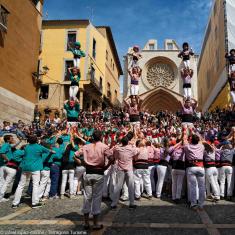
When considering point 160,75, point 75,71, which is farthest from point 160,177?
point 160,75

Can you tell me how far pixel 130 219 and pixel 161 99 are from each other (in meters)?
30.3

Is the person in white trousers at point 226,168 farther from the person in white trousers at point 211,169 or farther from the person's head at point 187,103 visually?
the person's head at point 187,103

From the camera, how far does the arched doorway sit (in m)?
33.7

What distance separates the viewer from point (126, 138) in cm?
657

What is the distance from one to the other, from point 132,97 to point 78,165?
14.3 feet

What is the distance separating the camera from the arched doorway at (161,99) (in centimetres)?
3372

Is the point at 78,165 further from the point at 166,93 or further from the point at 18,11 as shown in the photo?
the point at 166,93

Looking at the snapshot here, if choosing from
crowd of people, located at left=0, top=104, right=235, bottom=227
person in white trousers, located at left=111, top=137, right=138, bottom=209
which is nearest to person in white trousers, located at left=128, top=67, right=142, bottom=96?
crowd of people, located at left=0, top=104, right=235, bottom=227

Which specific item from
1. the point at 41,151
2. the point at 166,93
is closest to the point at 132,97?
the point at 41,151

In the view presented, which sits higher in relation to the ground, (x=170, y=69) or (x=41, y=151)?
(x=170, y=69)

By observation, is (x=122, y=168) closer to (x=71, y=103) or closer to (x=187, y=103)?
(x=187, y=103)

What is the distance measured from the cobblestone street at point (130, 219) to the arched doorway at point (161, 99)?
27483 mm

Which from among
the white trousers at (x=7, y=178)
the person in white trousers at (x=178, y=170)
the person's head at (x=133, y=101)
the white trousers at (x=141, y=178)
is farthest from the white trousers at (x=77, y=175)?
the person's head at (x=133, y=101)

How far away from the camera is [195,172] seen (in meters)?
6.36
